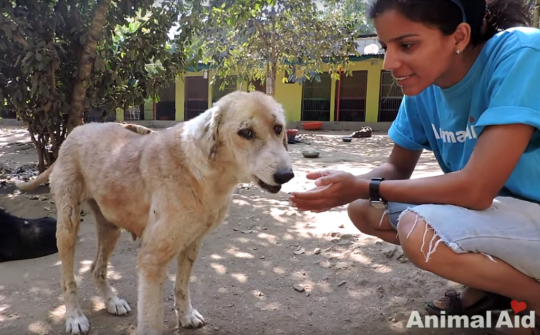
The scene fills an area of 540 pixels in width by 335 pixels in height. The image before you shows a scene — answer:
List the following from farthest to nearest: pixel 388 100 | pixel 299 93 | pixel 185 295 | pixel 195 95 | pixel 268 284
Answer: pixel 195 95 < pixel 299 93 < pixel 388 100 < pixel 268 284 < pixel 185 295

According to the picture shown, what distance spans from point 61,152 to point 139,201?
863 millimetres

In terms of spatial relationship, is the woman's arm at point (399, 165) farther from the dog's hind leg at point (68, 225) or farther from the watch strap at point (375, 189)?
the dog's hind leg at point (68, 225)

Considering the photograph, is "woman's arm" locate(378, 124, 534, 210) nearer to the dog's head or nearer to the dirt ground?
the dog's head

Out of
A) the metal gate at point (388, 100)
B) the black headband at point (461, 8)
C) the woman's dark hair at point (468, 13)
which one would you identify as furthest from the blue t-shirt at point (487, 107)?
the metal gate at point (388, 100)

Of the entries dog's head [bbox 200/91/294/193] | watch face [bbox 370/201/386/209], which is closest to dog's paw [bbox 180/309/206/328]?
dog's head [bbox 200/91/294/193]

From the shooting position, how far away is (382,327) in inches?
97.0

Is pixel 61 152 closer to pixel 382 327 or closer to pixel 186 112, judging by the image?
pixel 382 327

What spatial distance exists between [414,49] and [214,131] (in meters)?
1.13

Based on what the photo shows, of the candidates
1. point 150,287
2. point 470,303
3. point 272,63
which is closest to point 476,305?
point 470,303

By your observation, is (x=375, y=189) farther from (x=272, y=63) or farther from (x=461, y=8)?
(x=272, y=63)

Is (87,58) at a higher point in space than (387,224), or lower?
higher

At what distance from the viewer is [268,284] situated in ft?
10.3

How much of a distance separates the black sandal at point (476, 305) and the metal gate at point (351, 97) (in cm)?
1764

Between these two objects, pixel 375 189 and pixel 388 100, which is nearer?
pixel 375 189
